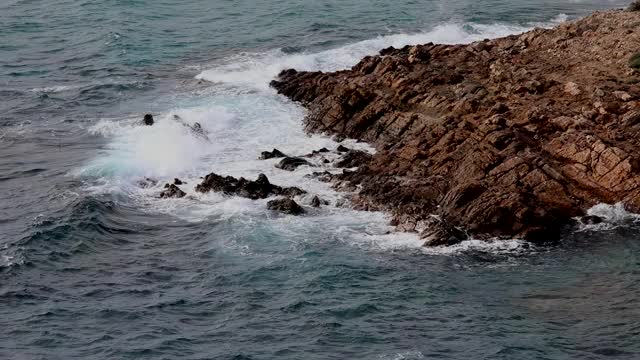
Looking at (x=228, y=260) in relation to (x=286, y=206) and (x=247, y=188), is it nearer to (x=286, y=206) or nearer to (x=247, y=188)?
(x=286, y=206)

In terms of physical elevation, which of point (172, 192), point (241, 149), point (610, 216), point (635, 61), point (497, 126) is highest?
point (635, 61)

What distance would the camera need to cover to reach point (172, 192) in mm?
51906

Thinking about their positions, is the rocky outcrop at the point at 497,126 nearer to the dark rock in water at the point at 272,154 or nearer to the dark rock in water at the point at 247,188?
the dark rock in water at the point at 247,188

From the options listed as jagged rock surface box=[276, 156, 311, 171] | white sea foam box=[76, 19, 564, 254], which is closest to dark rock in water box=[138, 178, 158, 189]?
white sea foam box=[76, 19, 564, 254]

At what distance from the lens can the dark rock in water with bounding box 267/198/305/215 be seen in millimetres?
47844

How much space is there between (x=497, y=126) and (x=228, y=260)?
16230mm

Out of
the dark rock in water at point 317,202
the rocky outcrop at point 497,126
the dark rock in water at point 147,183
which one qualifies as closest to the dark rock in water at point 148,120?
the dark rock in water at point 147,183

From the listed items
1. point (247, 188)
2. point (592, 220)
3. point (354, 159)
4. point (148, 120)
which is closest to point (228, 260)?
point (247, 188)

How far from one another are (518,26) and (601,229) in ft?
134

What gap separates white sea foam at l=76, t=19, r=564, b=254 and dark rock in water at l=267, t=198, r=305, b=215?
0.47 meters

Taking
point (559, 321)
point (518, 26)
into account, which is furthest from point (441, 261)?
point (518, 26)

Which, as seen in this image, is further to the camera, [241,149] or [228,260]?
[241,149]

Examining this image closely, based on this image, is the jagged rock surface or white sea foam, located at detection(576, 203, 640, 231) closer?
white sea foam, located at detection(576, 203, 640, 231)

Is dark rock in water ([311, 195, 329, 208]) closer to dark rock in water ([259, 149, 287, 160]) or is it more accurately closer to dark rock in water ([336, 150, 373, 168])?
dark rock in water ([336, 150, 373, 168])
